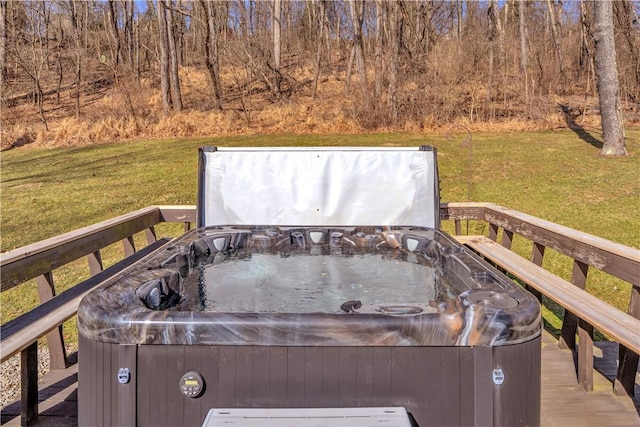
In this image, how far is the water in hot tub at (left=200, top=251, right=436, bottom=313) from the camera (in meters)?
2.81

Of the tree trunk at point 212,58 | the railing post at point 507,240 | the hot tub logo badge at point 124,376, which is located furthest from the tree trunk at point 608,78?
the tree trunk at point 212,58

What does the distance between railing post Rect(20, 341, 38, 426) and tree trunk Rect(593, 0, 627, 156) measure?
11133mm

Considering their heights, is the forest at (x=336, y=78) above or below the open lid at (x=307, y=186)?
above

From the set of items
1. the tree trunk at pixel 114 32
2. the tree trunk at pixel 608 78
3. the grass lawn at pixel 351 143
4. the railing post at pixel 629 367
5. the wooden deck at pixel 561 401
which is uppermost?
the tree trunk at pixel 114 32

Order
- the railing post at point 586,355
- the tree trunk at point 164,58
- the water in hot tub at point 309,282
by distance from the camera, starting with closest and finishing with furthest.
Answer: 1. the railing post at point 586,355
2. the water in hot tub at point 309,282
3. the tree trunk at point 164,58

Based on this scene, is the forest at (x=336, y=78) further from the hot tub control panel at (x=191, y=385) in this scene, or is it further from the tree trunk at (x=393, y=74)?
the hot tub control panel at (x=191, y=385)

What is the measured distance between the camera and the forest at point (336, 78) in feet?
49.0

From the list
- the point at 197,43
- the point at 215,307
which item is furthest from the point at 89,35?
the point at 215,307

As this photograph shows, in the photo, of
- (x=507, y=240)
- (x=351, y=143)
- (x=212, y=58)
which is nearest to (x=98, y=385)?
(x=507, y=240)

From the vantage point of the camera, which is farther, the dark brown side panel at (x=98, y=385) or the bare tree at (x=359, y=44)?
the bare tree at (x=359, y=44)

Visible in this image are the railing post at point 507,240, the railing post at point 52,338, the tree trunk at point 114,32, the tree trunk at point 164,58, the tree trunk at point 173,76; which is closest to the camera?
the railing post at point 52,338

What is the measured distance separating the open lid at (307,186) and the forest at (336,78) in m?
10.1

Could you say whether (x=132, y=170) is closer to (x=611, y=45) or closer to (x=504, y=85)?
(x=611, y=45)

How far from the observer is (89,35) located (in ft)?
74.5
